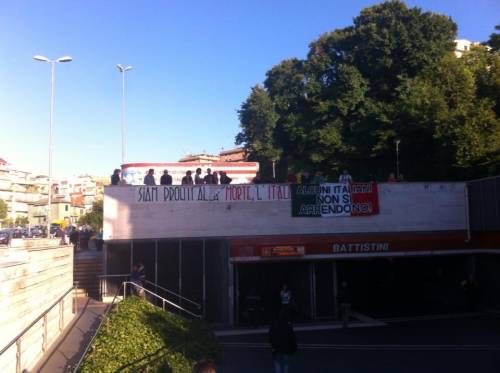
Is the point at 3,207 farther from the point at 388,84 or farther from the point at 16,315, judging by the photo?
the point at 16,315

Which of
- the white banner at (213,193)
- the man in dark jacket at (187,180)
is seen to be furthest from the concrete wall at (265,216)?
the man in dark jacket at (187,180)

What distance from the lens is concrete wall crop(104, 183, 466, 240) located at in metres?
21.2

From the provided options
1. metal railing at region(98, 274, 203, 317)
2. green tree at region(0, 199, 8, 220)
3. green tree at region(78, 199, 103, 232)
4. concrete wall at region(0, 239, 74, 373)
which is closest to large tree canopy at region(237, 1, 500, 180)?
metal railing at region(98, 274, 203, 317)

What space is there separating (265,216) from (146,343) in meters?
10.7

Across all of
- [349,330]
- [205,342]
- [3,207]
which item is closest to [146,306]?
[205,342]

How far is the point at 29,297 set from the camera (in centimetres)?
1109

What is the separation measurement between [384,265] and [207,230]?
8630 mm

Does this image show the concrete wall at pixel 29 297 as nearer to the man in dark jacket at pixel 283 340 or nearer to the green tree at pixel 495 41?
the man in dark jacket at pixel 283 340

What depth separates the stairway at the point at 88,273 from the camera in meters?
22.2

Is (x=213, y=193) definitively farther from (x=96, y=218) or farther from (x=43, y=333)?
(x=96, y=218)

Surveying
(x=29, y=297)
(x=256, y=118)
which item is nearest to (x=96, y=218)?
(x=256, y=118)

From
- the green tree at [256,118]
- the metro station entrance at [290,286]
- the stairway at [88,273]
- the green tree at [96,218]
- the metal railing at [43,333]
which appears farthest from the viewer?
the green tree at [96,218]

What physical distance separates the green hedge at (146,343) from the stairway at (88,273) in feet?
22.8

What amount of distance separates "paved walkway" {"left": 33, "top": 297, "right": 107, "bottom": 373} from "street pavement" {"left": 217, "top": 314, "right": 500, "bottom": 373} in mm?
3591
